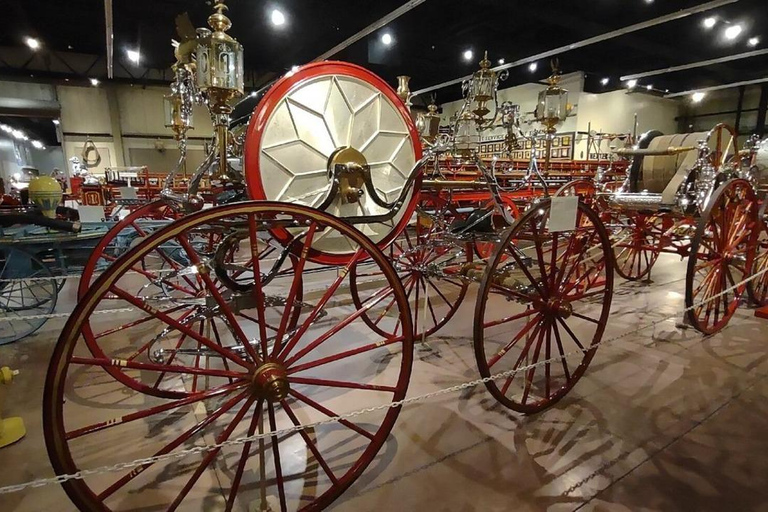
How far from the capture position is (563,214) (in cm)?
203

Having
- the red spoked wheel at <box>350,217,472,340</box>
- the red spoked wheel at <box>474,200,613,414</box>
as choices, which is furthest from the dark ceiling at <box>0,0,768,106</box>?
the red spoked wheel at <box>474,200,613,414</box>

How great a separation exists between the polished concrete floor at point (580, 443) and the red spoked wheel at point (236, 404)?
0.20 metres

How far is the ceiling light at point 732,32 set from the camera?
701cm

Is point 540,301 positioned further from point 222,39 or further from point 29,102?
point 29,102

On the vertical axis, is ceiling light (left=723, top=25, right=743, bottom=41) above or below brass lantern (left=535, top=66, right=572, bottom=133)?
above

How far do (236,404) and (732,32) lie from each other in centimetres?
939

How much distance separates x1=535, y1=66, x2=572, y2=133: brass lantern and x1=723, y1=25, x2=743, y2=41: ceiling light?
6541 millimetres

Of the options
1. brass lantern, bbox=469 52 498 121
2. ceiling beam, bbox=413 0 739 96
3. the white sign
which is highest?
ceiling beam, bbox=413 0 739 96

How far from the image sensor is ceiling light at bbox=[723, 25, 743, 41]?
7.01 meters

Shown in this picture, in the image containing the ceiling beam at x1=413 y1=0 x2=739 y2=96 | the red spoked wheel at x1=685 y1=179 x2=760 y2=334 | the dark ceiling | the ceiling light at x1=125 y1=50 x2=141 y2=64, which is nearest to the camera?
the red spoked wheel at x1=685 y1=179 x2=760 y2=334

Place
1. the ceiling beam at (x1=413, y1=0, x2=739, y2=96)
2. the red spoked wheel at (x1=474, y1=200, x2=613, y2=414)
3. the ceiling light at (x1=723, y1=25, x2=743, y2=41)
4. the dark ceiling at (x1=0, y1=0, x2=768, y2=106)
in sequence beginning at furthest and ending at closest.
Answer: the ceiling light at (x1=723, y1=25, x2=743, y2=41) → the dark ceiling at (x1=0, y1=0, x2=768, y2=106) → the ceiling beam at (x1=413, y1=0, x2=739, y2=96) → the red spoked wheel at (x1=474, y1=200, x2=613, y2=414)

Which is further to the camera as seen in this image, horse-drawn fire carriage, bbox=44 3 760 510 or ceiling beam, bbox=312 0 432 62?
ceiling beam, bbox=312 0 432 62

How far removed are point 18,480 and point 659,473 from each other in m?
2.85

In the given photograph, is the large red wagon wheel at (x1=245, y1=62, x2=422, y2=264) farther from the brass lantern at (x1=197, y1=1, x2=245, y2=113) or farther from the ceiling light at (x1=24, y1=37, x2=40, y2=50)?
the ceiling light at (x1=24, y1=37, x2=40, y2=50)
